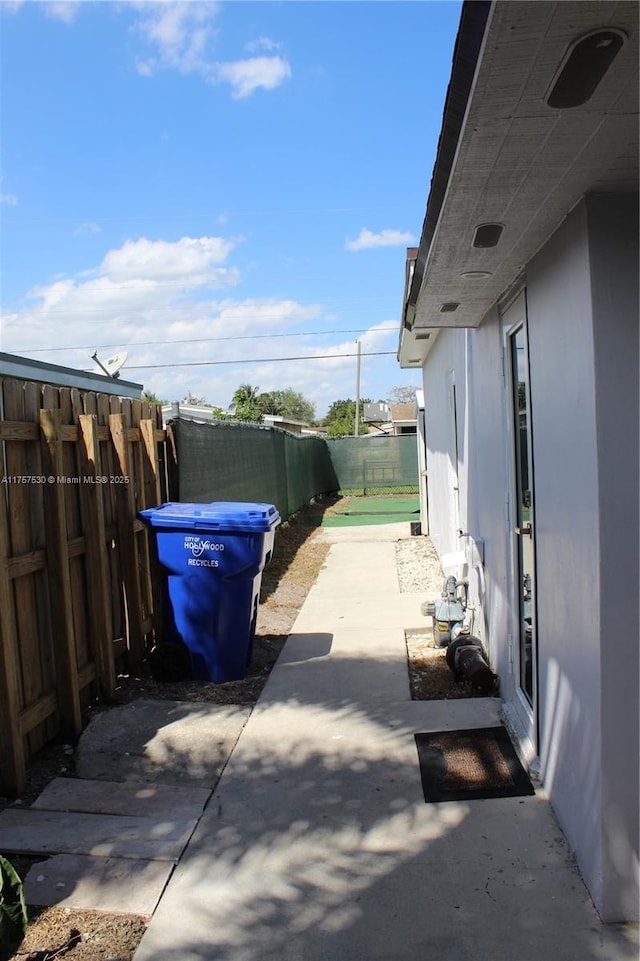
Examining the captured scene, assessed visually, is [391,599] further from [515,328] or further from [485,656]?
[515,328]

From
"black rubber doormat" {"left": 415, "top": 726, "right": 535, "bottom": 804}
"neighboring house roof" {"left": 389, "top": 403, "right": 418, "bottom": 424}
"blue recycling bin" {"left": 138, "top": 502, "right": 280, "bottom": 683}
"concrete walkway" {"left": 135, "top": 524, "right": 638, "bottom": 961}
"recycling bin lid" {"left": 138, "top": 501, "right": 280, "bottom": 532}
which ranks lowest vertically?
"concrete walkway" {"left": 135, "top": 524, "right": 638, "bottom": 961}

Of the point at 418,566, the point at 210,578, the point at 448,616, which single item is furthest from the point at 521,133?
the point at 418,566

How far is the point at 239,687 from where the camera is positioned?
5332 mm

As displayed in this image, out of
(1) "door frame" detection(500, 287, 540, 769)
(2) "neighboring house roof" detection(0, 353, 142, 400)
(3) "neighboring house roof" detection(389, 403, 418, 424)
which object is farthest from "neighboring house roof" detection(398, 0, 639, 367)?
(3) "neighboring house roof" detection(389, 403, 418, 424)

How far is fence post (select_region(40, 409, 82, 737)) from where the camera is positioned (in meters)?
4.17

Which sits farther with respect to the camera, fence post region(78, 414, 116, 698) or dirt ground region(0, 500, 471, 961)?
fence post region(78, 414, 116, 698)

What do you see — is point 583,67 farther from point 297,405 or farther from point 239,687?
point 297,405

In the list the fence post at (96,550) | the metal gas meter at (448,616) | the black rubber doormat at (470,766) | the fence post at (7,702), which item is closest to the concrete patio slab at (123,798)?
the fence post at (7,702)

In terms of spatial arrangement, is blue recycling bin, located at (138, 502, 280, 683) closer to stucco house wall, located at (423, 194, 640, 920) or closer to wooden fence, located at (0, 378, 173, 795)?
wooden fence, located at (0, 378, 173, 795)

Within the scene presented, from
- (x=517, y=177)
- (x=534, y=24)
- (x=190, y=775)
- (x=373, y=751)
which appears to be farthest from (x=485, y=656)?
(x=534, y=24)

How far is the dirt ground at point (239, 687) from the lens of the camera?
267 cm

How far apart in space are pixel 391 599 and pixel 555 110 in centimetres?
655

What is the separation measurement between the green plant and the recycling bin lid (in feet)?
9.64

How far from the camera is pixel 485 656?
214 inches
